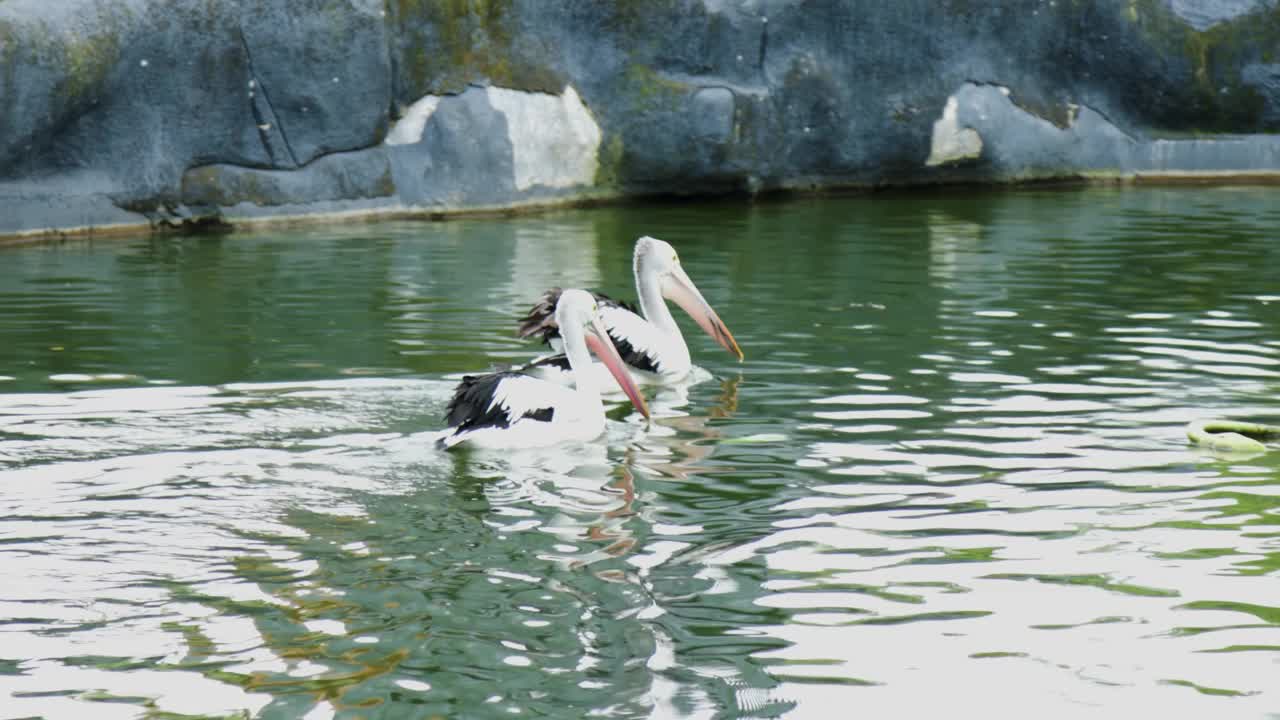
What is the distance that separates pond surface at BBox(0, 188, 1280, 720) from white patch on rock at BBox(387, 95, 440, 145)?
16.4 ft

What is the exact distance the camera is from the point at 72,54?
13.1 metres

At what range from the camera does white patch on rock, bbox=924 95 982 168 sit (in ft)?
55.2

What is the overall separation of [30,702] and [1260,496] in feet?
11.9

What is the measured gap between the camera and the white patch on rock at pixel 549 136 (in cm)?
1530

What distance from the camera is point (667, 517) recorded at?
522 cm

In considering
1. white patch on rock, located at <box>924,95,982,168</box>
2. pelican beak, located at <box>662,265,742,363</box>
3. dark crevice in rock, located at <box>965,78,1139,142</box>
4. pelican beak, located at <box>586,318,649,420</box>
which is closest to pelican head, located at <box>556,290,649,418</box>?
pelican beak, located at <box>586,318,649,420</box>

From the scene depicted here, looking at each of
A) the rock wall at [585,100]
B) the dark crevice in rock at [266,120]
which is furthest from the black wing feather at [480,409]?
the dark crevice in rock at [266,120]

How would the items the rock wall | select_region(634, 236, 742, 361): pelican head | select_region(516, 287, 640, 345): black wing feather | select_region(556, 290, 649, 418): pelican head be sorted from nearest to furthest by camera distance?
select_region(556, 290, 649, 418): pelican head < select_region(516, 287, 640, 345): black wing feather < select_region(634, 236, 742, 361): pelican head < the rock wall

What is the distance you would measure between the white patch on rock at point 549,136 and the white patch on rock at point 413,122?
21.7 inches

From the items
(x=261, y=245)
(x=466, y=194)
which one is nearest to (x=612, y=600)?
(x=261, y=245)

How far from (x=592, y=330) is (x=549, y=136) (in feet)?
28.7

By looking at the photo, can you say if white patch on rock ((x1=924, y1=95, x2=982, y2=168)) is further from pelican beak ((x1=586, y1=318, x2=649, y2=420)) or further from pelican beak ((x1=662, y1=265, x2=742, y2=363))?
pelican beak ((x1=586, y1=318, x2=649, y2=420))

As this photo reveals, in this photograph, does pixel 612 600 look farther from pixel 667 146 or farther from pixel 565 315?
pixel 667 146

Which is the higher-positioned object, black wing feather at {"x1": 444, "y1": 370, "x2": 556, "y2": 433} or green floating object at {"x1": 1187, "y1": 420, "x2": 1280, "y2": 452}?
black wing feather at {"x1": 444, "y1": 370, "x2": 556, "y2": 433}
